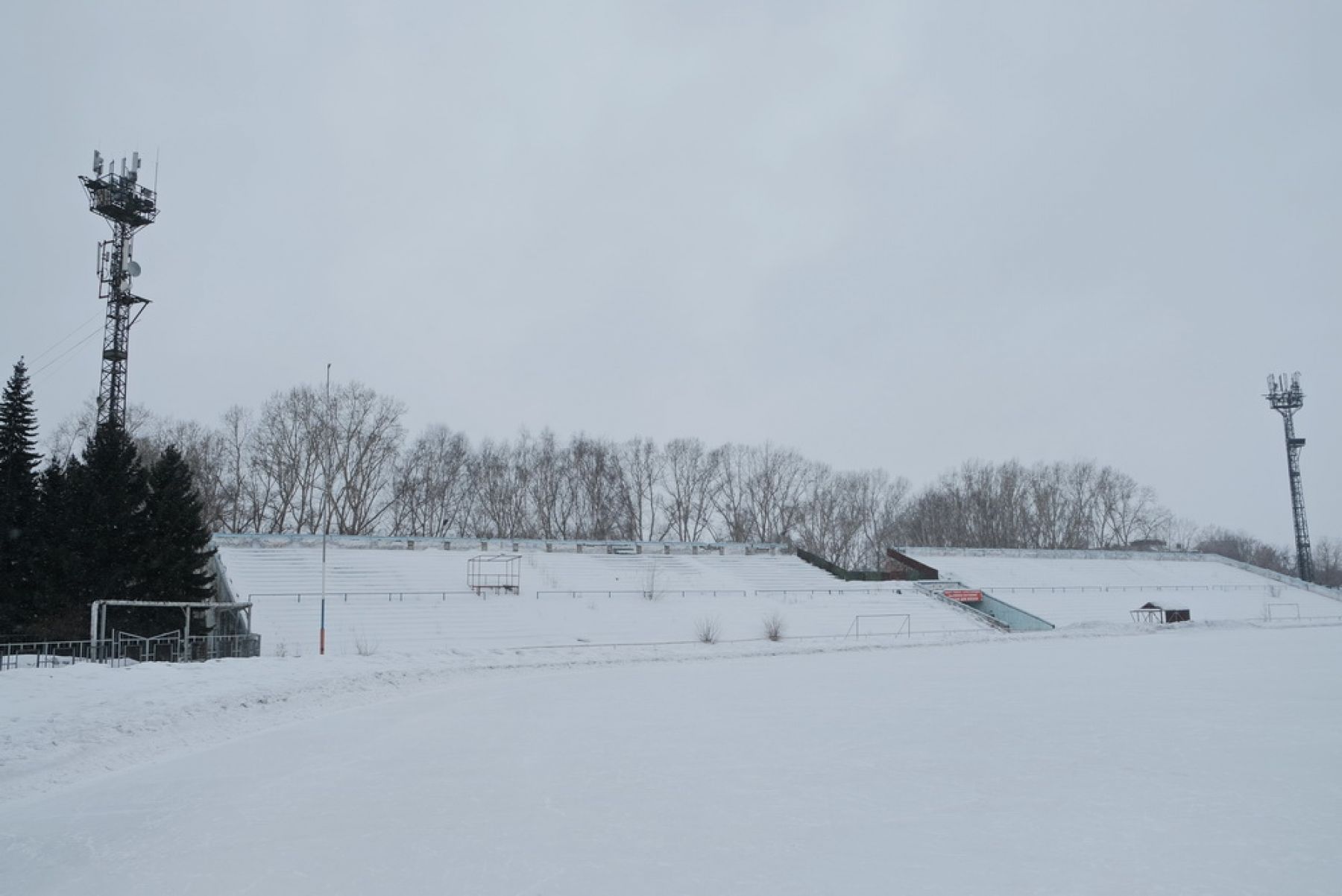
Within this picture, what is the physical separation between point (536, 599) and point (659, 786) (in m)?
31.7

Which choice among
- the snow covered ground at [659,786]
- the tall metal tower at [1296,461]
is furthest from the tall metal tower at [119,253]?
the tall metal tower at [1296,461]

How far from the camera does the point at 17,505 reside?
3338cm

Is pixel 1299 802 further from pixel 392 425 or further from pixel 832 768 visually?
pixel 392 425

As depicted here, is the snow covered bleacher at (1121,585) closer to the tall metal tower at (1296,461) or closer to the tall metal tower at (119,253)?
the tall metal tower at (1296,461)

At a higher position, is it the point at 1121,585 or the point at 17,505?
the point at 17,505

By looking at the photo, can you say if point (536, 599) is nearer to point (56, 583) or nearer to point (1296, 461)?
point (56, 583)

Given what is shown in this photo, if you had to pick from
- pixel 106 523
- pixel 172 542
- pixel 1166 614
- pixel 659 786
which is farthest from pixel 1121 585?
pixel 659 786

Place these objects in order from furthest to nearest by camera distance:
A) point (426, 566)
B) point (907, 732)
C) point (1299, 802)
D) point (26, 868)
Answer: point (426, 566), point (907, 732), point (1299, 802), point (26, 868)

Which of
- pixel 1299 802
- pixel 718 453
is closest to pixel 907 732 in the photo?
pixel 1299 802

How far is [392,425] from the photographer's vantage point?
65312 mm

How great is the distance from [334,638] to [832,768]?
81.0 ft

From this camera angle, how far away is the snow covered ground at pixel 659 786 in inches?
260

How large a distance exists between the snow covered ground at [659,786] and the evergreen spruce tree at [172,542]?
539 inches

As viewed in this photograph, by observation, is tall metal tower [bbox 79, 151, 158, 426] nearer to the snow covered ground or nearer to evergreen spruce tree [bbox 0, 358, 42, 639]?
evergreen spruce tree [bbox 0, 358, 42, 639]
